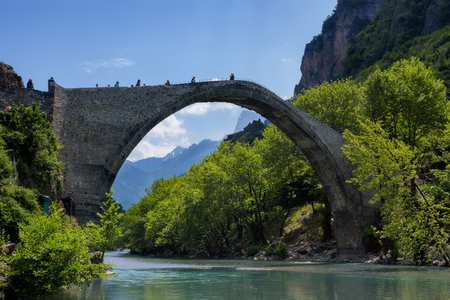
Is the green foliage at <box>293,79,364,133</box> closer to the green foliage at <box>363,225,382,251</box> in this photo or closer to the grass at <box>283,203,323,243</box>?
the green foliage at <box>363,225,382,251</box>

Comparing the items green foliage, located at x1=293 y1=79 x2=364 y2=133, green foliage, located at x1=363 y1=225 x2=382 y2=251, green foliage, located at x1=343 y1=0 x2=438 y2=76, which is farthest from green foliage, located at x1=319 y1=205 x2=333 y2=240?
green foliage, located at x1=343 y1=0 x2=438 y2=76

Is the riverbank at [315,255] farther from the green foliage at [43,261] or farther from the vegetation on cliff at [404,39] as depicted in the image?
the vegetation on cliff at [404,39]

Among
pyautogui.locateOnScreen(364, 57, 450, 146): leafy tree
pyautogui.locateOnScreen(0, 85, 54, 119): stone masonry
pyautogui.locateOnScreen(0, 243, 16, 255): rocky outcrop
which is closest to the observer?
pyautogui.locateOnScreen(0, 243, 16, 255): rocky outcrop

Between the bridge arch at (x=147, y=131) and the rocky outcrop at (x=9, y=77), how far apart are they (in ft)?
9.71

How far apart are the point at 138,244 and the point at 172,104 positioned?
36974 millimetres

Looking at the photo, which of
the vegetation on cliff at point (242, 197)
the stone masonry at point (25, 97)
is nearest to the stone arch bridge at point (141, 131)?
the stone masonry at point (25, 97)

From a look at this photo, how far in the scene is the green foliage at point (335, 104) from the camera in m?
29.0

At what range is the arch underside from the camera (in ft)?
84.9

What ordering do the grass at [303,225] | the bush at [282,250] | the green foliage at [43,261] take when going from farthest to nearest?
the grass at [303,225] → the bush at [282,250] → the green foliage at [43,261]

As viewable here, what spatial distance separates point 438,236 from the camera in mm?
14195

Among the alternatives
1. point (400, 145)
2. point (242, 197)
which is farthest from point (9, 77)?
point (242, 197)

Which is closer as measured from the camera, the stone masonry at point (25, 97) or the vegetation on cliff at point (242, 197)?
the stone masonry at point (25, 97)

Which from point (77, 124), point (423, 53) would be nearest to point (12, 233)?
point (77, 124)

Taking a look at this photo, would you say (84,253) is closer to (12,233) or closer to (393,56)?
(12,233)
